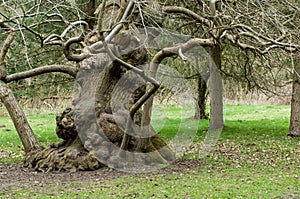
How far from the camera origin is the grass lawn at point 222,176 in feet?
23.9

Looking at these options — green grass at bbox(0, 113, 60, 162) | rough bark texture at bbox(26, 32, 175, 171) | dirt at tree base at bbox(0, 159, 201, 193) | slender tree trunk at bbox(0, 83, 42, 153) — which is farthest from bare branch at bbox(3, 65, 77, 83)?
green grass at bbox(0, 113, 60, 162)

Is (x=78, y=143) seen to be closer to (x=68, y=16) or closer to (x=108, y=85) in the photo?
(x=108, y=85)

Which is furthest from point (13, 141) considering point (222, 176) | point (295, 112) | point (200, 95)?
point (295, 112)

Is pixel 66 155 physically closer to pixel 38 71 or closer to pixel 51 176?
pixel 51 176

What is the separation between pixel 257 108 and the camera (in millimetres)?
26594

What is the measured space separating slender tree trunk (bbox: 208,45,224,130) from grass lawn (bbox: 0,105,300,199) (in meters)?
0.61

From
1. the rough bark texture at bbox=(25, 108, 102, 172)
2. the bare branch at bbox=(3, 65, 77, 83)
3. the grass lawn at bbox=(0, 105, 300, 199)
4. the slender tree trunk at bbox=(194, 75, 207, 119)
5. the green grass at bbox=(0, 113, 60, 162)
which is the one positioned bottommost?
the grass lawn at bbox=(0, 105, 300, 199)

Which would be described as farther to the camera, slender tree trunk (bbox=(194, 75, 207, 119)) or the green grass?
slender tree trunk (bbox=(194, 75, 207, 119))

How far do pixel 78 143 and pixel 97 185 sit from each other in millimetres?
2193

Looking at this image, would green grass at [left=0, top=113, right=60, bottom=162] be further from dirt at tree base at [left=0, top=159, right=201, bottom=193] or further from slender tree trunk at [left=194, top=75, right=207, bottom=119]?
slender tree trunk at [left=194, top=75, right=207, bottom=119]

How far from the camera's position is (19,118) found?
34.6ft

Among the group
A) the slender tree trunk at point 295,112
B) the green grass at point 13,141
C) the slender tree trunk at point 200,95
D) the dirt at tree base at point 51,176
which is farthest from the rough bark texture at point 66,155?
the slender tree trunk at point 200,95

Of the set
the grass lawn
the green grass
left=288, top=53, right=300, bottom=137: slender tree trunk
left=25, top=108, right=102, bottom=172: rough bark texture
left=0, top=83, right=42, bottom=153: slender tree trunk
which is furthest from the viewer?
left=288, top=53, right=300, bottom=137: slender tree trunk

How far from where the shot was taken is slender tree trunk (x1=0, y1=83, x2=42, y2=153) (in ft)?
34.5
